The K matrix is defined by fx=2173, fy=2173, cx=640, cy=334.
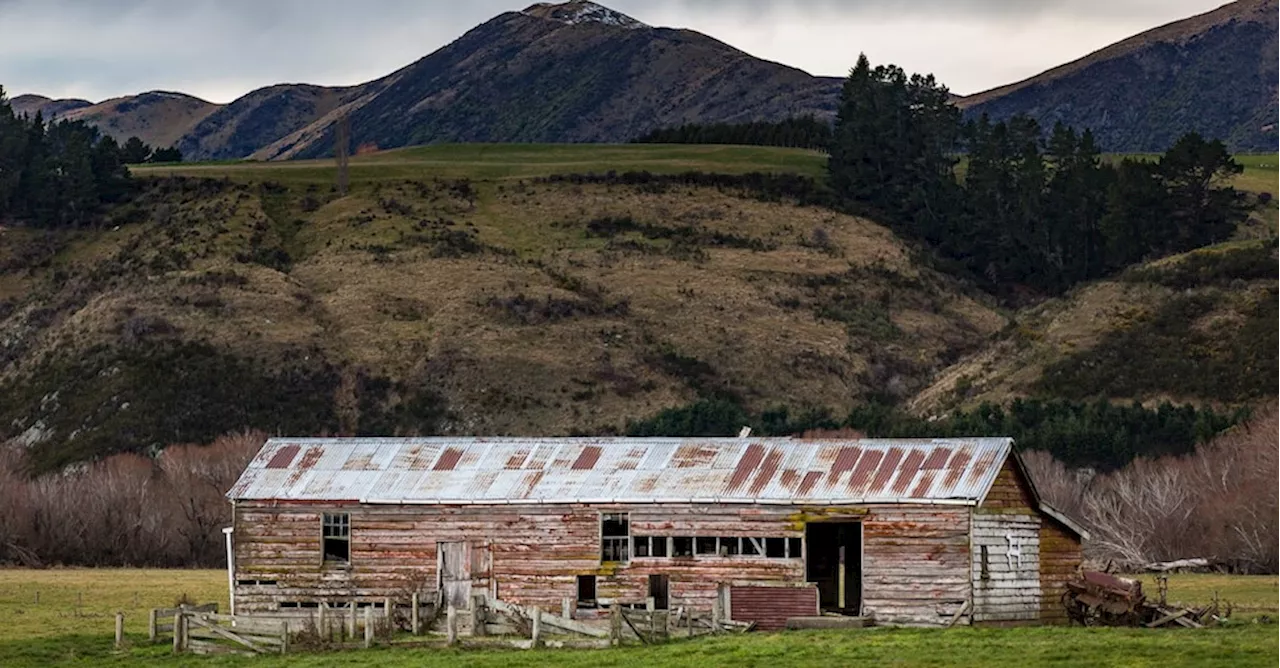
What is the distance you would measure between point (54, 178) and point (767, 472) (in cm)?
10818

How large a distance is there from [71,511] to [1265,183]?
300ft

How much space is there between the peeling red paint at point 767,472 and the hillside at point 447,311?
63.1 meters

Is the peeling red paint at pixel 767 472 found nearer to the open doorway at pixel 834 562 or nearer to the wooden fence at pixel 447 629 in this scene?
the open doorway at pixel 834 562

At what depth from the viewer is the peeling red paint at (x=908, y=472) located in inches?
1740

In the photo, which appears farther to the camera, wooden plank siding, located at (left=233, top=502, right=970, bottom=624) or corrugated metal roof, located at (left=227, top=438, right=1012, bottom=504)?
corrugated metal roof, located at (left=227, top=438, right=1012, bottom=504)

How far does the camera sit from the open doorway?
48.0 metres

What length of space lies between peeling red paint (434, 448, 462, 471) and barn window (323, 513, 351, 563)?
232cm

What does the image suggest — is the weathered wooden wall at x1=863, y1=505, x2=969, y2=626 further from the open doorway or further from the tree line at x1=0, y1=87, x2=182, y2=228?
the tree line at x1=0, y1=87, x2=182, y2=228

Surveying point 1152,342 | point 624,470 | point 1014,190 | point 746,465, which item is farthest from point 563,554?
point 1014,190

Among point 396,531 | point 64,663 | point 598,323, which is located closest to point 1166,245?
point 598,323

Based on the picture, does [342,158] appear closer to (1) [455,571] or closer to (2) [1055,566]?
(1) [455,571]

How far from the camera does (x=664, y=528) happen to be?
45688 millimetres

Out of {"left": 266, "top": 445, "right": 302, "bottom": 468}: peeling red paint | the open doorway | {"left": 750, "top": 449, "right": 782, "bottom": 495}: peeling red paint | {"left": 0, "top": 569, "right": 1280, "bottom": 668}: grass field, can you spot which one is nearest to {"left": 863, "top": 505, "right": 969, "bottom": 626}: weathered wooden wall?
{"left": 0, "top": 569, "right": 1280, "bottom": 668}: grass field

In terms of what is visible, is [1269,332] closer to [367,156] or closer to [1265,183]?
[1265,183]
